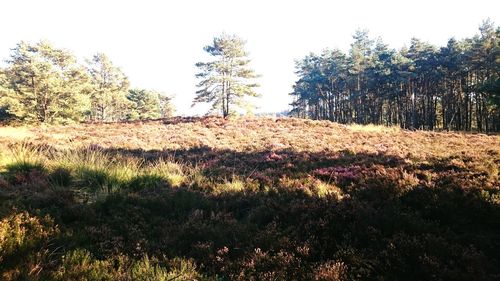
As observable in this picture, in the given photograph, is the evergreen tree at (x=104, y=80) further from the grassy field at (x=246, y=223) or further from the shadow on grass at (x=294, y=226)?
the shadow on grass at (x=294, y=226)

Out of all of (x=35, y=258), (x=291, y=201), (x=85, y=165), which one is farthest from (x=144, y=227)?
(x=85, y=165)

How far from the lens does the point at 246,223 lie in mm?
5836

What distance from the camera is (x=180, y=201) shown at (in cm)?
671

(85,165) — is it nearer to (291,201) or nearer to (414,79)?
(291,201)

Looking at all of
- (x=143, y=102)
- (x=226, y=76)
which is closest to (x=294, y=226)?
(x=226, y=76)

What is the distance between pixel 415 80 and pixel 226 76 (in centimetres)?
3185

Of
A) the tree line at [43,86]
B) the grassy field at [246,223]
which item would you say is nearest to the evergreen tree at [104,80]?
the tree line at [43,86]

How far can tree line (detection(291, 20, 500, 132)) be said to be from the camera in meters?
44.9

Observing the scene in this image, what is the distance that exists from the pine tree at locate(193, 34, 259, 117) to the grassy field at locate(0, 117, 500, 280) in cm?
3071

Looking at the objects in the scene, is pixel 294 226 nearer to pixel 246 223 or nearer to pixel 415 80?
pixel 246 223

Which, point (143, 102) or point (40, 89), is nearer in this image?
point (40, 89)

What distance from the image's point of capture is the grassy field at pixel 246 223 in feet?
13.7

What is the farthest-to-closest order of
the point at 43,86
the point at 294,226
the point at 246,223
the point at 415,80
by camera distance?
the point at 415,80 < the point at 43,86 < the point at 246,223 < the point at 294,226

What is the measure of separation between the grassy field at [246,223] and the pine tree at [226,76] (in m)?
30.7
